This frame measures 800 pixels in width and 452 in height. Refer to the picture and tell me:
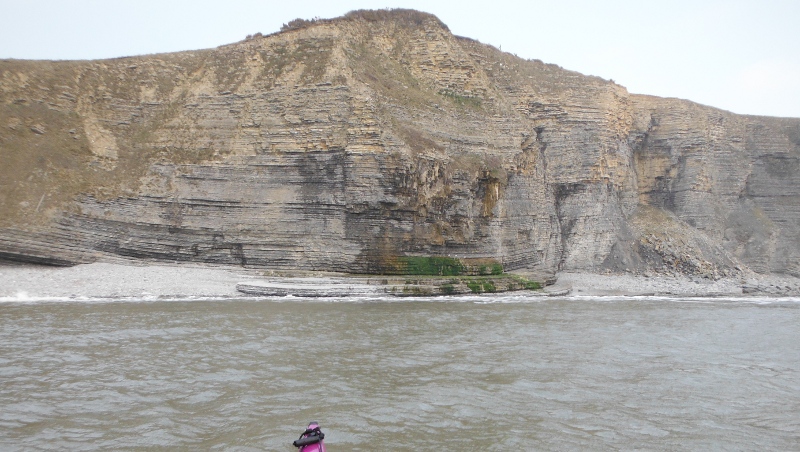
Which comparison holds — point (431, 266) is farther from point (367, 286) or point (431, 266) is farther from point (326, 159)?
point (326, 159)

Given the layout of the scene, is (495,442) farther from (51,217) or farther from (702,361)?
(51,217)

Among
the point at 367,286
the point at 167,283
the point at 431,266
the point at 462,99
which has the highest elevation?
the point at 462,99

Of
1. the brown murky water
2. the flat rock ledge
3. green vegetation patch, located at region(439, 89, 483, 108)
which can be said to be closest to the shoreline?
the flat rock ledge

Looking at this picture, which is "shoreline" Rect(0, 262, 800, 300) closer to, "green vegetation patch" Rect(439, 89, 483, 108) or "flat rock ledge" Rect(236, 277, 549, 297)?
"flat rock ledge" Rect(236, 277, 549, 297)

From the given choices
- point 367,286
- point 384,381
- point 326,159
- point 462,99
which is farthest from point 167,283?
point 462,99

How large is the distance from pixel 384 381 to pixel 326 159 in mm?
18780

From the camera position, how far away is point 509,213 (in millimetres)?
33688

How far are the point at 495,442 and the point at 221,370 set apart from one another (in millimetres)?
6142

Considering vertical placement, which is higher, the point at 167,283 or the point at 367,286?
the point at 167,283

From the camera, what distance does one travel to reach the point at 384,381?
1155cm

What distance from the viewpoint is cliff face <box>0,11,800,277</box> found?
27.9 meters

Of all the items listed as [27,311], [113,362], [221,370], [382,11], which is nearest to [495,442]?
[221,370]

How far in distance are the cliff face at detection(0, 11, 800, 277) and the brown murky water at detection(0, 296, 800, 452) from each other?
8070 millimetres

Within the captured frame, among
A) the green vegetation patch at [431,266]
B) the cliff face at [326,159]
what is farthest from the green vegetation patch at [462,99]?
the green vegetation patch at [431,266]
